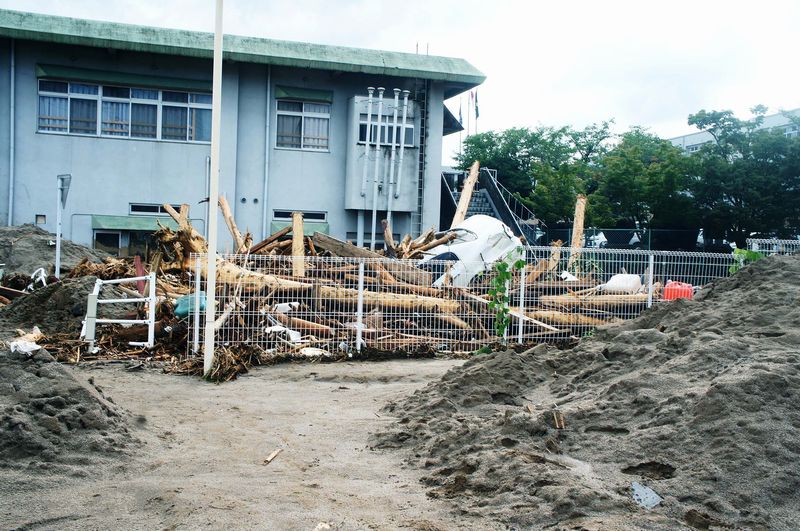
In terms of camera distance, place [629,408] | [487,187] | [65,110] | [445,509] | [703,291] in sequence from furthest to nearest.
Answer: [487,187]
[65,110]
[703,291]
[629,408]
[445,509]

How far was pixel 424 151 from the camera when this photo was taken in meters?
27.9

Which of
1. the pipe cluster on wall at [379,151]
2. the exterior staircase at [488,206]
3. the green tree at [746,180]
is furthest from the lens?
the green tree at [746,180]

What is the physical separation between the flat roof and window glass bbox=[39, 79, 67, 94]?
1510 millimetres

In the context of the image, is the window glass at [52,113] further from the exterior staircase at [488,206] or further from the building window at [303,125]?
the exterior staircase at [488,206]

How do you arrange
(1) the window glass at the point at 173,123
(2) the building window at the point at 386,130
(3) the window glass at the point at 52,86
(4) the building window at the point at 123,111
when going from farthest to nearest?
1. (2) the building window at the point at 386,130
2. (1) the window glass at the point at 173,123
3. (4) the building window at the point at 123,111
4. (3) the window glass at the point at 52,86

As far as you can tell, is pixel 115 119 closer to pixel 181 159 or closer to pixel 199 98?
pixel 181 159

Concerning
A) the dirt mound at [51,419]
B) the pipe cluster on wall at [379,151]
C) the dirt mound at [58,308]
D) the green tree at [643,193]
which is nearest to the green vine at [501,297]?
the dirt mound at [58,308]

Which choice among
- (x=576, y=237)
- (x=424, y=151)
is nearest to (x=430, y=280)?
(x=576, y=237)

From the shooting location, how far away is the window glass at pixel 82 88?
81.2 ft

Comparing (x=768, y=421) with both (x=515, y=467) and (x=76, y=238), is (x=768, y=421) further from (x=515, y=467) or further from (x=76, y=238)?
(x=76, y=238)

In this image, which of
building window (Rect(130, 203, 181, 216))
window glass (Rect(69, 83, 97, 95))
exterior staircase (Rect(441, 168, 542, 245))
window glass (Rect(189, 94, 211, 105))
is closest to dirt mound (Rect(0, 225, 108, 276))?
building window (Rect(130, 203, 181, 216))

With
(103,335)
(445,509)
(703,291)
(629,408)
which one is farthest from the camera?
(103,335)

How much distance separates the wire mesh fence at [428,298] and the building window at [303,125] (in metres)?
12.5

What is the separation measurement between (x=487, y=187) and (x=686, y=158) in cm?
973
